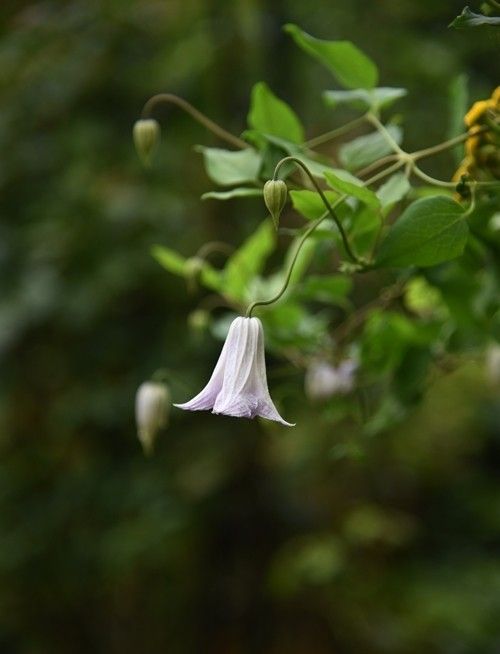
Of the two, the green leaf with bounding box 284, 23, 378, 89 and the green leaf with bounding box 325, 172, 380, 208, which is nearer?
the green leaf with bounding box 325, 172, 380, 208

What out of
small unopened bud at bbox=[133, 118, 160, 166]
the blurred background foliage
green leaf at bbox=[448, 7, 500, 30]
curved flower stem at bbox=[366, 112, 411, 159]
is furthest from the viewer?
the blurred background foliage

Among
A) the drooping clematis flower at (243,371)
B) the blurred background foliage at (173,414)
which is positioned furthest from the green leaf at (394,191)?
the blurred background foliage at (173,414)

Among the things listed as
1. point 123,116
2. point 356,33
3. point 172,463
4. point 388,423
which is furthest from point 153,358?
point 388,423

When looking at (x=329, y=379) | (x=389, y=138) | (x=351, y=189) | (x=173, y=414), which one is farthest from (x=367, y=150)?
(x=173, y=414)

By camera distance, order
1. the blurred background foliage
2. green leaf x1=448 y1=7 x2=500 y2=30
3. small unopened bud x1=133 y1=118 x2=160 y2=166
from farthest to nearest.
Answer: the blurred background foliage, small unopened bud x1=133 y1=118 x2=160 y2=166, green leaf x1=448 y1=7 x2=500 y2=30

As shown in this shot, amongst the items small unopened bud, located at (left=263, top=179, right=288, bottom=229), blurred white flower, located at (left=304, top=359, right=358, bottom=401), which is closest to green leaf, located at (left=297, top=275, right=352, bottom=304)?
blurred white flower, located at (left=304, top=359, right=358, bottom=401)

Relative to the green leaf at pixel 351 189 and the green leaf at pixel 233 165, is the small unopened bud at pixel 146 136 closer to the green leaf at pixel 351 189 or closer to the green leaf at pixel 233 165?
the green leaf at pixel 233 165

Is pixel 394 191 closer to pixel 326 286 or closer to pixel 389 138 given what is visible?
pixel 389 138

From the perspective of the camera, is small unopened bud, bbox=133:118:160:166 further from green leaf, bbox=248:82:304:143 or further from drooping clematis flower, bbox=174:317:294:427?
drooping clematis flower, bbox=174:317:294:427
